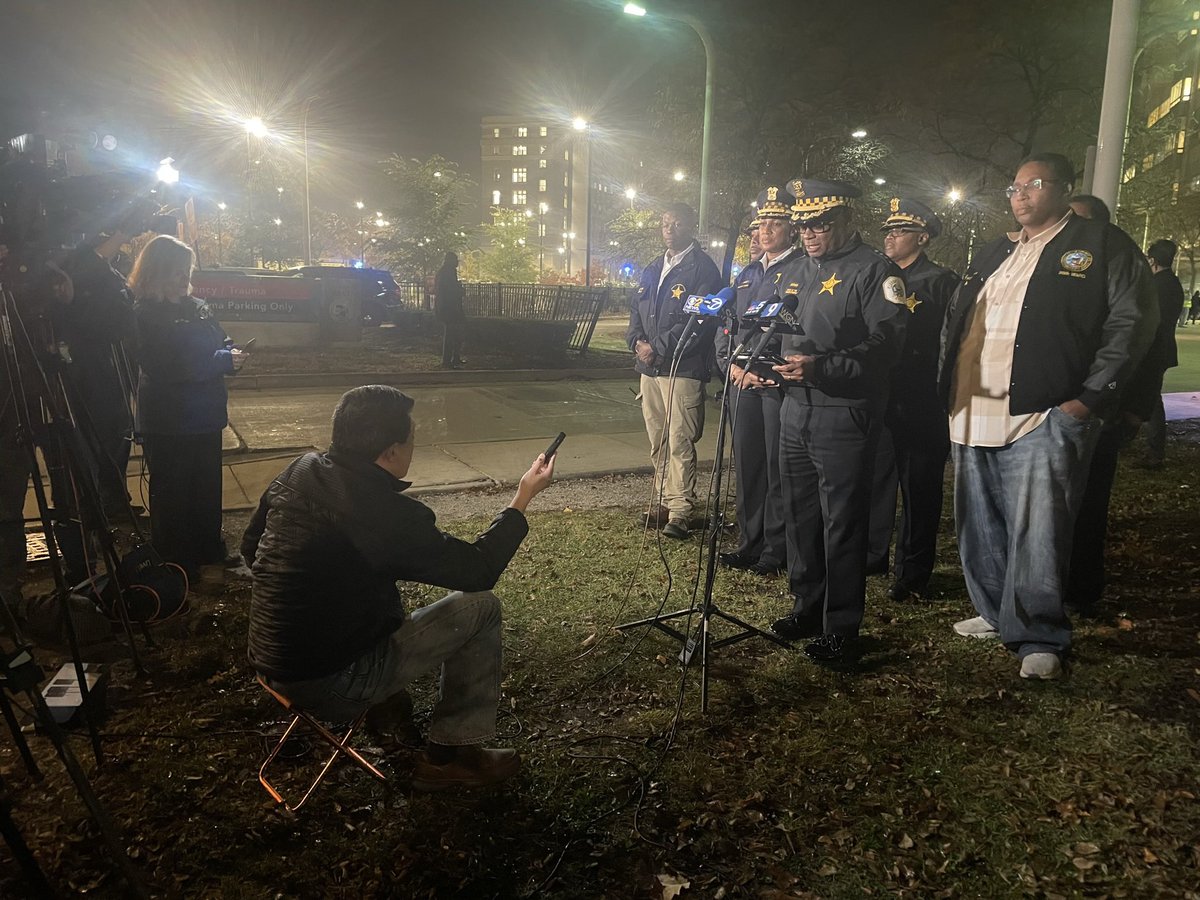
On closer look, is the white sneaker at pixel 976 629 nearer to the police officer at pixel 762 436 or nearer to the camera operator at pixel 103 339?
the police officer at pixel 762 436

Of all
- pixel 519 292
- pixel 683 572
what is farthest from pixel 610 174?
pixel 683 572

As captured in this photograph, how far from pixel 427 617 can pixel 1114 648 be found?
3240 mm

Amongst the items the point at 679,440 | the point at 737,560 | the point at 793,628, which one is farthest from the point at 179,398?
the point at 793,628

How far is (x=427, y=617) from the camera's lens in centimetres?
270

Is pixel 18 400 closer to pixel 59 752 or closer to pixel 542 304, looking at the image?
pixel 59 752

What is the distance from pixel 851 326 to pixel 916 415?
1.30m

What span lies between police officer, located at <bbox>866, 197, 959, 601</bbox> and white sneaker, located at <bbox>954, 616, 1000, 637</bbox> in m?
0.50

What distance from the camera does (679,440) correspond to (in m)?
5.47

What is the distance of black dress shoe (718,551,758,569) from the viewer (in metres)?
4.95

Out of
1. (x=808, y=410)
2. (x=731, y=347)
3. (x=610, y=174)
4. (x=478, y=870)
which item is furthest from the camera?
(x=610, y=174)

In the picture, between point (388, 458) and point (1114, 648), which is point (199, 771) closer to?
point (388, 458)

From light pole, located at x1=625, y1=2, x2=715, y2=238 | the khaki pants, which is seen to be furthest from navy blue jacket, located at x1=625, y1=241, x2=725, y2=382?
light pole, located at x1=625, y1=2, x2=715, y2=238

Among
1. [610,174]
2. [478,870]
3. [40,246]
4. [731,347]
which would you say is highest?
[610,174]

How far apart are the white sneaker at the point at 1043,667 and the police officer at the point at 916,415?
1.01m
